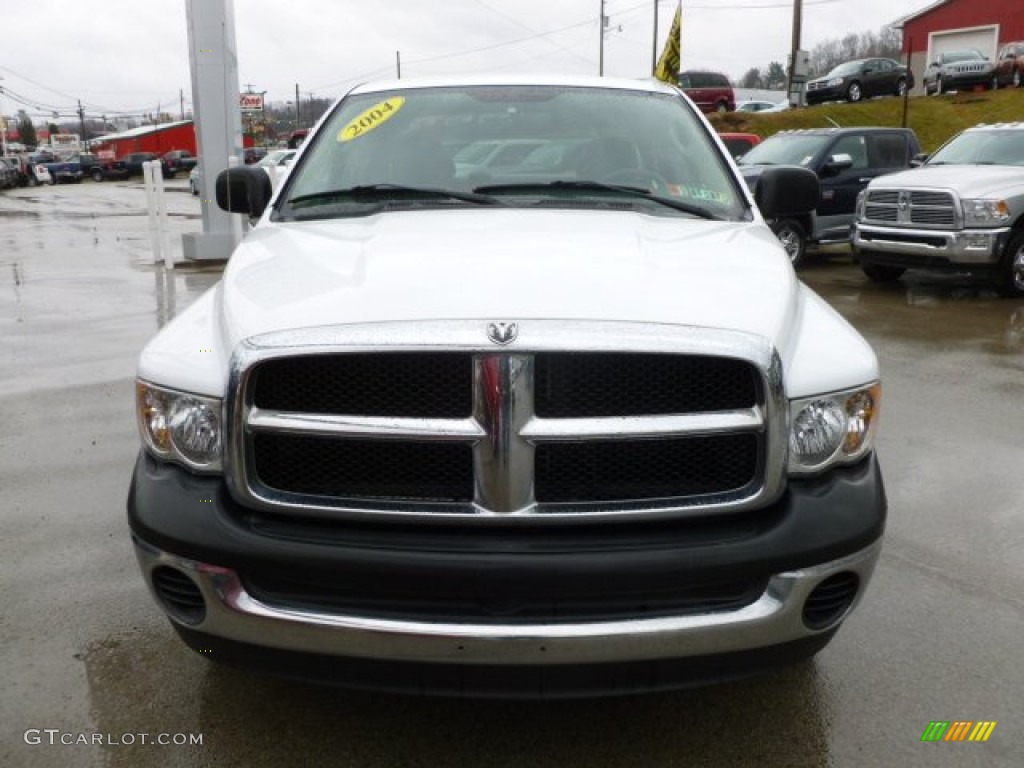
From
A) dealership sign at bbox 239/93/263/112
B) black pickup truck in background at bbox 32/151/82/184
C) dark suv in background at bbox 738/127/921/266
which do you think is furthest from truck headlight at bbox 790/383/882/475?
black pickup truck in background at bbox 32/151/82/184

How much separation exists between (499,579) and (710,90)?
38.8m

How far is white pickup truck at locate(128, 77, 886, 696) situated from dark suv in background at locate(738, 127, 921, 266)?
10.7 metres

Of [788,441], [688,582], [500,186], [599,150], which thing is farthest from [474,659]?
[599,150]

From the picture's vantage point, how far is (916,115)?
106 ft

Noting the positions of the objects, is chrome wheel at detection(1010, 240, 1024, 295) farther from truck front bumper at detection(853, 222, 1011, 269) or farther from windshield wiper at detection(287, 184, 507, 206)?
windshield wiper at detection(287, 184, 507, 206)

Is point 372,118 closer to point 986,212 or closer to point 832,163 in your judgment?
point 986,212

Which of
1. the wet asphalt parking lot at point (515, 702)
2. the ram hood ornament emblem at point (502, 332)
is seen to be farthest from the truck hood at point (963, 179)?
the ram hood ornament emblem at point (502, 332)

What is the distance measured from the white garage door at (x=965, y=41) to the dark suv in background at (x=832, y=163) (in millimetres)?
39193

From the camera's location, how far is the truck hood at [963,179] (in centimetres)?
1038

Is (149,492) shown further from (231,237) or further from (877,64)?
(877,64)

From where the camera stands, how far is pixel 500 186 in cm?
352

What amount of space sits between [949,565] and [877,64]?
36.0m

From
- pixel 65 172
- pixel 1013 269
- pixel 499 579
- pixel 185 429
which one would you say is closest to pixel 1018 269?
pixel 1013 269

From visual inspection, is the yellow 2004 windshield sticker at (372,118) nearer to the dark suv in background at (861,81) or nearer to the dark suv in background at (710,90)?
the dark suv in background at (861,81)
